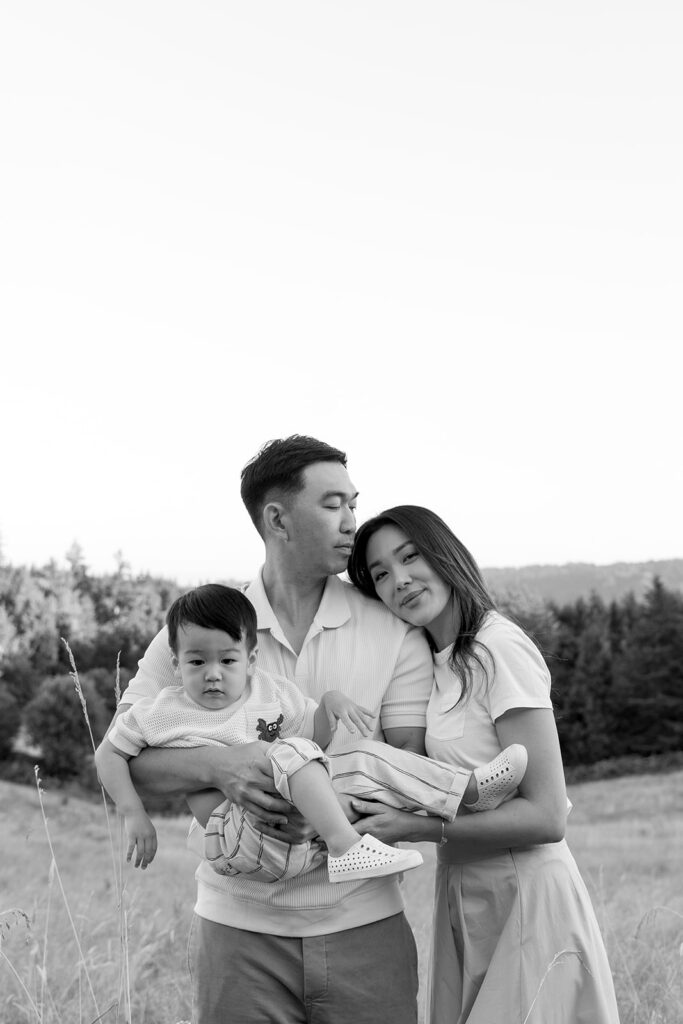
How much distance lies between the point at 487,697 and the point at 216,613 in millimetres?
847

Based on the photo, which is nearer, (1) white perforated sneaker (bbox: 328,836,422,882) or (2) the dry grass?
(1) white perforated sneaker (bbox: 328,836,422,882)

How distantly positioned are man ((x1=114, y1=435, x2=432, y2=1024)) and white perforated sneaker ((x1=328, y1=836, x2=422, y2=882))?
0.58ft

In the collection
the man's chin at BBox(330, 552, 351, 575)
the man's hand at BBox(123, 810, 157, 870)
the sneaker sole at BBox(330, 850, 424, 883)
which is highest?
the man's chin at BBox(330, 552, 351, 575)

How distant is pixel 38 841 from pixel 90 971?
28.0 meters

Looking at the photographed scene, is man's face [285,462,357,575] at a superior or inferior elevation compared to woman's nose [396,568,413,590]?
superior

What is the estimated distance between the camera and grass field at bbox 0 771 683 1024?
4594 mm

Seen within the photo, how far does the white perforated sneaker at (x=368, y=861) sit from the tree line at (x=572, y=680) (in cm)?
4638

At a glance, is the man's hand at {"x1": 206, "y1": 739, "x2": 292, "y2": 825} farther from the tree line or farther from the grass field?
the tree line

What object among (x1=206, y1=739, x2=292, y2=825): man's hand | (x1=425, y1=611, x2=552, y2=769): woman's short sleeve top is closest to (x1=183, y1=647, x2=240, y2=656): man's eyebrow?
(x1=206, y1=739, x2=292, y2=825): man's hand

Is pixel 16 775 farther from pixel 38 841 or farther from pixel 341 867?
pixel 341 867

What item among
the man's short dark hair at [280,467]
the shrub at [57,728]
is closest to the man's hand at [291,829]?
the man's short dark hair at [280,467]

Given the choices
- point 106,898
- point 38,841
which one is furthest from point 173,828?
point 106,898

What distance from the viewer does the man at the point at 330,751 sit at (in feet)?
9.78

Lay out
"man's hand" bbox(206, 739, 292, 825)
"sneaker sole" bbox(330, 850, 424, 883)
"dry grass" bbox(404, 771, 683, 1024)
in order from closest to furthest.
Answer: "sneaker sole" bbox(330, 850, 424, 883), "man's hand" bbox(206, 739, 292, 825), "dry grass" bbox(404, 771, 683, 1024)
